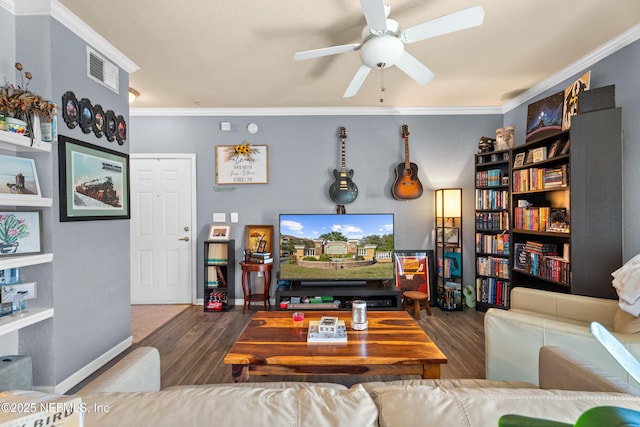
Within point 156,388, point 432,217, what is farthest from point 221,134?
point 156,388

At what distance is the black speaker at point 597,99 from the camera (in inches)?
87.1

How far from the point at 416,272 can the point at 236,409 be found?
11.0 feet

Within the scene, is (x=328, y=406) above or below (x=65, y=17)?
below

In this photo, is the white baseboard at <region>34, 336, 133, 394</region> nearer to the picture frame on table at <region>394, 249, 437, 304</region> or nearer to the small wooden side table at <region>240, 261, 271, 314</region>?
the small wooden side table at <region>240, 261, 271, 314</region>

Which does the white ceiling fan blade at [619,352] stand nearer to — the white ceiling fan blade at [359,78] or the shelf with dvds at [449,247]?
the white ceiling fan blade at [359,78]

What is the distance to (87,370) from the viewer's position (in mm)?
2188

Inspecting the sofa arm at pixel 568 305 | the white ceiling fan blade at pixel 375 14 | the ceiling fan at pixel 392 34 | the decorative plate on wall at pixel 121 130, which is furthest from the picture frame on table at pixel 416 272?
the decorative plate on wall at pixel 121 130

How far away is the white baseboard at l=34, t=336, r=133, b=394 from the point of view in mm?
1954

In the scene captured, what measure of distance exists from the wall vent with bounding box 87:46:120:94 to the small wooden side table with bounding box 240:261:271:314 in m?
2.12

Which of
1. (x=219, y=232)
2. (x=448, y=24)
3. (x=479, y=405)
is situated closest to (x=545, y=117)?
(x=448, y=24)

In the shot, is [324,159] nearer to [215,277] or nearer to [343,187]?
[343,187]

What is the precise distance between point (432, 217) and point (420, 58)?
6.38ft

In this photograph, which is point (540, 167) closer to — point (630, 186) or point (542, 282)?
point (630, 186)

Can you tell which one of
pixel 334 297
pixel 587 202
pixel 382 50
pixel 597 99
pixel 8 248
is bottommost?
pixel 334 297
